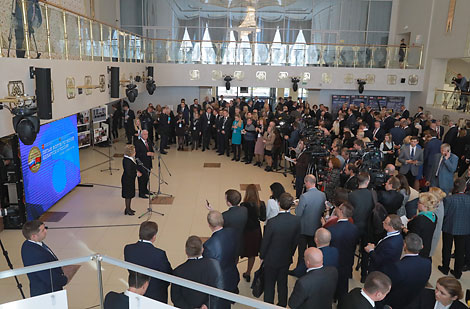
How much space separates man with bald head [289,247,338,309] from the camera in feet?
11.4

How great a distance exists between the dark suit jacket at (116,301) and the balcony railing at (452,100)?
15.5 m

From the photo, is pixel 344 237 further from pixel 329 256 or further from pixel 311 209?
pixel 311 209

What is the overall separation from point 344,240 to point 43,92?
510cm

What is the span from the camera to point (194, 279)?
3523 millimetres

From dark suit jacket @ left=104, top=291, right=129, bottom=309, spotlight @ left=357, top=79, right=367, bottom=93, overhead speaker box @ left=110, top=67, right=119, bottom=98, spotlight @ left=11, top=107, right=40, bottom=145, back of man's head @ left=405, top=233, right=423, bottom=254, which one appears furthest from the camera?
spotlight @ left=357, top=79, right=367, bottom=93

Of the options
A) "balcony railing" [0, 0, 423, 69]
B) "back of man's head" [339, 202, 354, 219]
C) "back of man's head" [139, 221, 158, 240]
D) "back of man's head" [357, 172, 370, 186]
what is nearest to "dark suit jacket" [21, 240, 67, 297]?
"back of man's head" [139, 221, 158, 240]

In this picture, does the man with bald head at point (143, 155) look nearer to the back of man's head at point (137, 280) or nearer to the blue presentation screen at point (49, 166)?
the blue presentation screen at point (49, 166)

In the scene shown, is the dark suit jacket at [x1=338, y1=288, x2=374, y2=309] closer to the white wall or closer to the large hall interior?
the large hall interior

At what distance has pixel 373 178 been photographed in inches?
255

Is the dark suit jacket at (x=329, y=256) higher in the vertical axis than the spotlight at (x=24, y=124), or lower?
lower

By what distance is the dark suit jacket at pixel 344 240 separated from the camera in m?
4.62

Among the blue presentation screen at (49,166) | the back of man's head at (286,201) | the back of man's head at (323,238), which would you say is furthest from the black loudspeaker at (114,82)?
the back of man's head at (323,238)

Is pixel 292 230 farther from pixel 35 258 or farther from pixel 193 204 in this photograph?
pixel 193 204

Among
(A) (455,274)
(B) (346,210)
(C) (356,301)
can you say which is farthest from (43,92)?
(A) (455,274)
